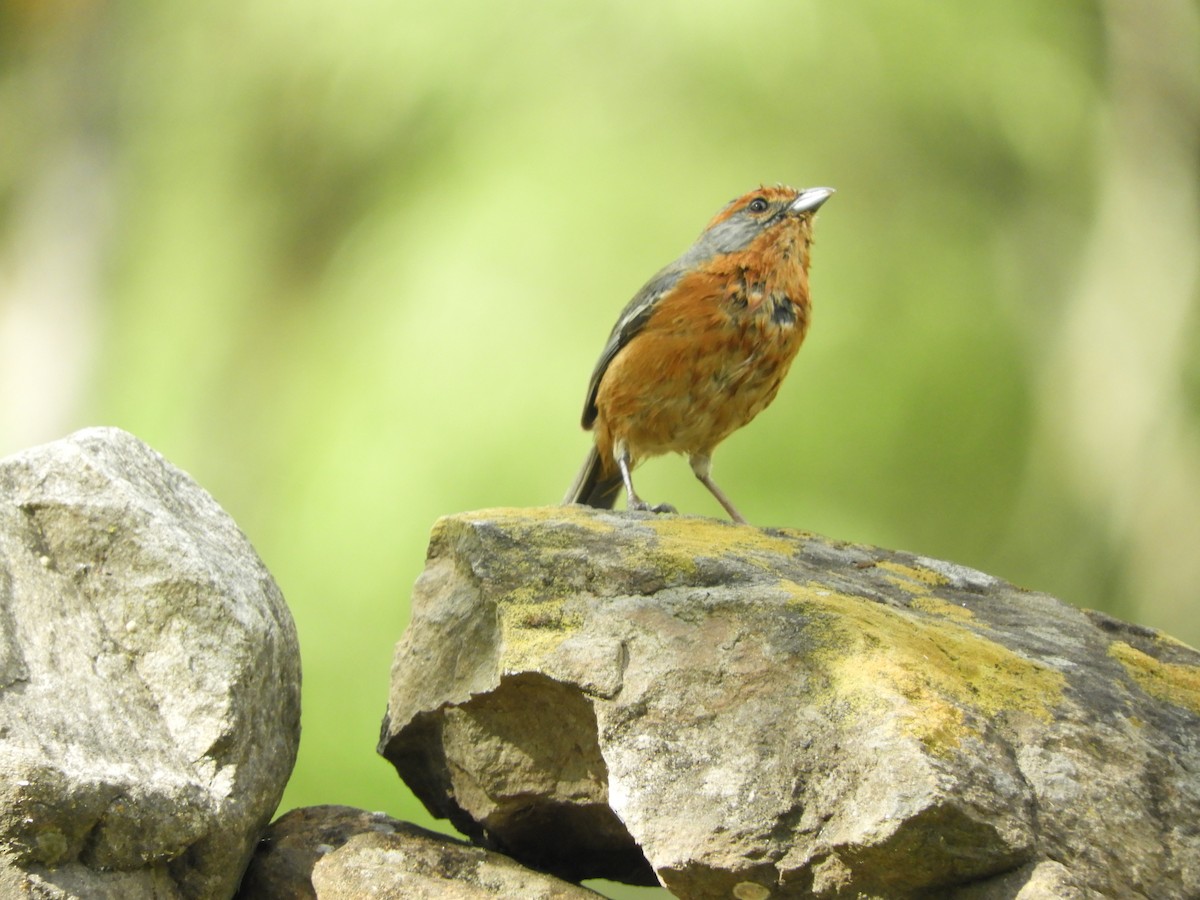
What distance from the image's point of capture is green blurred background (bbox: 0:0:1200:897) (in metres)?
6.21

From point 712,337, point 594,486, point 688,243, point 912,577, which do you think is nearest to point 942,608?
point 912,577

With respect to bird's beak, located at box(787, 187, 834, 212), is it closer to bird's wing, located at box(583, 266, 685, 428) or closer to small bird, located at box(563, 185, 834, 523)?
small bird, located at box(563, 185, 834, 523)

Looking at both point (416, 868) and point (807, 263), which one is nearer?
point (416, 868)

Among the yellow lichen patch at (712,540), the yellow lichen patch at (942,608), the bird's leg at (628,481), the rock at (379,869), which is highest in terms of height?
the bird's leg at (628,481)

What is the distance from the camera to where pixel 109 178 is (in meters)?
7.39

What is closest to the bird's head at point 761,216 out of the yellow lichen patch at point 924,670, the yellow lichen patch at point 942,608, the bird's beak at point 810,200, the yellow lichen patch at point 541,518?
the bird's beak at point 810,200

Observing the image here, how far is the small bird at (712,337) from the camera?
493cm

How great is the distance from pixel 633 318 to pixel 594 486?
2.96 feet

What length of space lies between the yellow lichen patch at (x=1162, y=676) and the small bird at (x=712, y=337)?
5.67 ft

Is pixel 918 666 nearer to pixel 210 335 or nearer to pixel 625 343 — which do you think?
pixel 625 343

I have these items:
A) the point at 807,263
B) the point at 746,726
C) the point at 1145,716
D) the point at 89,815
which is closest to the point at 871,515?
the point at 807,263

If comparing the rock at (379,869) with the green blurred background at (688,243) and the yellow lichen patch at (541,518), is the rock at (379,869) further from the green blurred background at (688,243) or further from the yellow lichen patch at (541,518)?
the green blurred background at (688,243)

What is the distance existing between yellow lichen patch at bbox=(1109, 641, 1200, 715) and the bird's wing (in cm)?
225

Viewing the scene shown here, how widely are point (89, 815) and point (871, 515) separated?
4.44 metres
